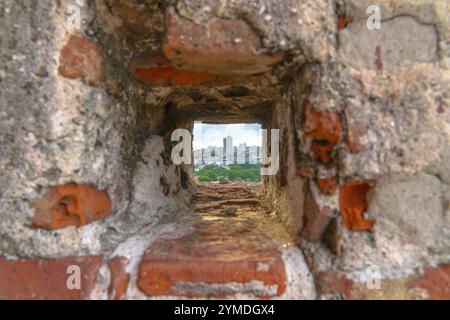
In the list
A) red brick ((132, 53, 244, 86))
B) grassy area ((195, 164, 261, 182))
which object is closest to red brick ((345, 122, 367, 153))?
red brick ((132, 53, 244, 86))

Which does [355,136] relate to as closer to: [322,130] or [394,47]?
[322,130]

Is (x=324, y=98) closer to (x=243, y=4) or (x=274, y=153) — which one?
(x=243, y=4)

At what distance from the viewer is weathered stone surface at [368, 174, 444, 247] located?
751 millimetres

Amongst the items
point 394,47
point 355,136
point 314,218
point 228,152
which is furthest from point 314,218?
point 228,152

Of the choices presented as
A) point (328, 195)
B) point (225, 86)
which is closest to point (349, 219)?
point (328, 195)

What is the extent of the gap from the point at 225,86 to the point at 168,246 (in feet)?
1.68

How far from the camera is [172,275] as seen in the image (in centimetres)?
78

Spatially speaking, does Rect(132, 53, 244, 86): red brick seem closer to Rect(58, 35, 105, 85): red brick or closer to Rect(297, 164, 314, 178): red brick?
Rect(58, 35, 105, 85): red brick

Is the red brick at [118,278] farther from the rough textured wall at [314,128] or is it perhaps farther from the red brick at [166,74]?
the red brick at [166,74]

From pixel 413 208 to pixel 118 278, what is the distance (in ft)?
2.36

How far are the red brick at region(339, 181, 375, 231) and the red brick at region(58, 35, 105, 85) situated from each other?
2.20 ft

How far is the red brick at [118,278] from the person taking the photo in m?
0.78

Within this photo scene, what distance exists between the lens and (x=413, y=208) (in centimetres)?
75

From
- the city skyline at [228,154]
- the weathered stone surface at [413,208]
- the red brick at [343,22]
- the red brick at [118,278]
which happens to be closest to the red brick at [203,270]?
the red brick at [118,278]
